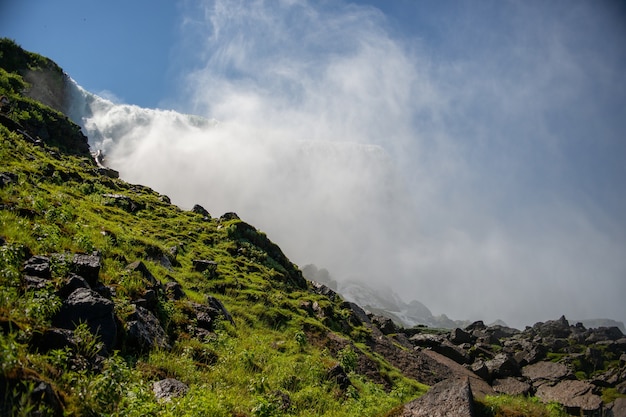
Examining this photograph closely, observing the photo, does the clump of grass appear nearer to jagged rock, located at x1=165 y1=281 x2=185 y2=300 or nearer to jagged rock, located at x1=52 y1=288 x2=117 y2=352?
jagged rock, located at x1=52 y1=288 x2=117 y2=352

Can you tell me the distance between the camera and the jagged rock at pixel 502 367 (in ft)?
176

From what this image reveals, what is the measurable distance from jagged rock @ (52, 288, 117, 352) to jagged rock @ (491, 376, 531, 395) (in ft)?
170

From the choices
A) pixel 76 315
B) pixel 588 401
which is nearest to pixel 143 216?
pixel 76 315

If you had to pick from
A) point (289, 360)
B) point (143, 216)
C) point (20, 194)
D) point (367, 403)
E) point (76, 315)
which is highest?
point (143, 216)

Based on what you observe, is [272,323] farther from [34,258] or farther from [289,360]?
[34,258]

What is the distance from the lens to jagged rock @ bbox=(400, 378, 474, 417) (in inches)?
415

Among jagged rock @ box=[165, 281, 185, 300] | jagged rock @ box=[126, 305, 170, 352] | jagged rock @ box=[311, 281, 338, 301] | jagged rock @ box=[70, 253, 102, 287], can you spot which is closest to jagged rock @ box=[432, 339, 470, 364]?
jagged rock @ box=[311, 281, 338, 301]

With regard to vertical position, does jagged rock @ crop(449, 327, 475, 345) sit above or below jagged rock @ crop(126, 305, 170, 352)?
below

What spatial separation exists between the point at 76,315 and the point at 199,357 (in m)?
5.04

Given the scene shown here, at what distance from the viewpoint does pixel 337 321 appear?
37375 mm

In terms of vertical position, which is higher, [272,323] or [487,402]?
[272,323]

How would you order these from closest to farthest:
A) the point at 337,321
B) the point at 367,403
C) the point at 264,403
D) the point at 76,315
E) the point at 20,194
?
the point at 76,315
the point at 264,403
the point at 367,403
the point at 20,194
the point at 337,321

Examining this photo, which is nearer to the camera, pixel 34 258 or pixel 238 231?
pixel 34 258

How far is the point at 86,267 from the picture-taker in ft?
38.3
